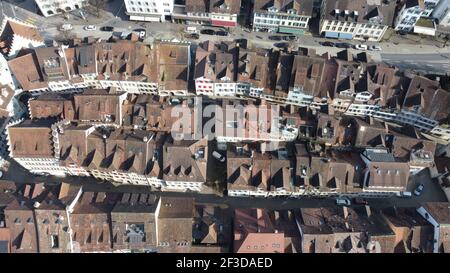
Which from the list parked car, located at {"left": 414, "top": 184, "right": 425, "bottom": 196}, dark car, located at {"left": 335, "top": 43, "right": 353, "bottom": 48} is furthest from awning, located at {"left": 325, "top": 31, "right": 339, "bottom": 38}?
parked car, located at {"left": 414, "top": 184, "right": 425, "bottom": 196}

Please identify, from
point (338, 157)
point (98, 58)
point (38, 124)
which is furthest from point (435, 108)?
point (38, 124)

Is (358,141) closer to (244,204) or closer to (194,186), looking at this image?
(244,204)

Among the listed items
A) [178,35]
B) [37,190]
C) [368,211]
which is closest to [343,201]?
[368,211]

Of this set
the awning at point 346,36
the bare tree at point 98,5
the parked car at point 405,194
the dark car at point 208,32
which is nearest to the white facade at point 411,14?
the awning at point 346,36

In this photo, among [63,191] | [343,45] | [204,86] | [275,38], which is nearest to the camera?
[63,191]

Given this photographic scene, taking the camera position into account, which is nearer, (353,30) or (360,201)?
(360,201)

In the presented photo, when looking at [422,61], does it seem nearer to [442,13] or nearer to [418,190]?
[442,13]
